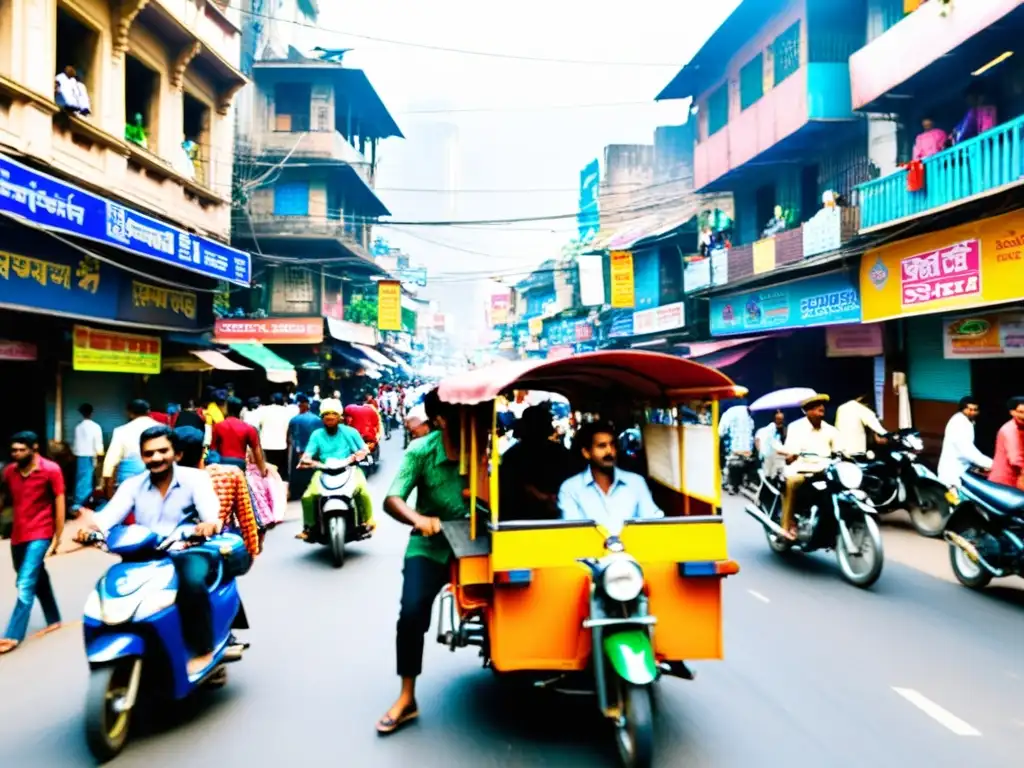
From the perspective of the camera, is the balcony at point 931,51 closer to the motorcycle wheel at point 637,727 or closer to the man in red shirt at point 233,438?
the man in red shirt at point 233,438

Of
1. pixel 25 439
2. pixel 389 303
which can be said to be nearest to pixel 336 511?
pixel 25 439

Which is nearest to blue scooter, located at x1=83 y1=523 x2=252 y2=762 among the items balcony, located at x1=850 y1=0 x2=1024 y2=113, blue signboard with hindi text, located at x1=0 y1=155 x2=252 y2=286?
blue signboard with hindi text, located at x1=0 y1=155 x2=252 y2=286

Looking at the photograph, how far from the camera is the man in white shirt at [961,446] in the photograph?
908 centimetres

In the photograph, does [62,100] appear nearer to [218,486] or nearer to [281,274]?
[218,486]

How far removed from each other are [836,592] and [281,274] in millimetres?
26637

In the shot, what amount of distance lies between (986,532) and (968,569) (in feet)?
2.19

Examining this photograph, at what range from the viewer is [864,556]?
7.36m

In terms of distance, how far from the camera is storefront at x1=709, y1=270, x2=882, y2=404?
17.1m

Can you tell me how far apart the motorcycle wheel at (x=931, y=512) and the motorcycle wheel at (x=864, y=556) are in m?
3.17

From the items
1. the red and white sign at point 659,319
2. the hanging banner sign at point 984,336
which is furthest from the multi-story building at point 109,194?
the red and white sign at point 659,319

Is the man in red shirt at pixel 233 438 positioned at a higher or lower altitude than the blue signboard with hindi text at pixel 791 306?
lower

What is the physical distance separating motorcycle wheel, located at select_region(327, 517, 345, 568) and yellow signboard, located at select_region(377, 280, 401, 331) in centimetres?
1954

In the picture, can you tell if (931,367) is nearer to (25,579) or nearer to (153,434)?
(153,434)

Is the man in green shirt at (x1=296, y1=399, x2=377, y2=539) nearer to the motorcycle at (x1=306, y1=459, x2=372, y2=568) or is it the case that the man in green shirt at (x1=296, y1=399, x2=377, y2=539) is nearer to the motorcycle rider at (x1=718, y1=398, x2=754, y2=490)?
the motorcycle at (x1=306, y1=459, x2=372, y2=568)
